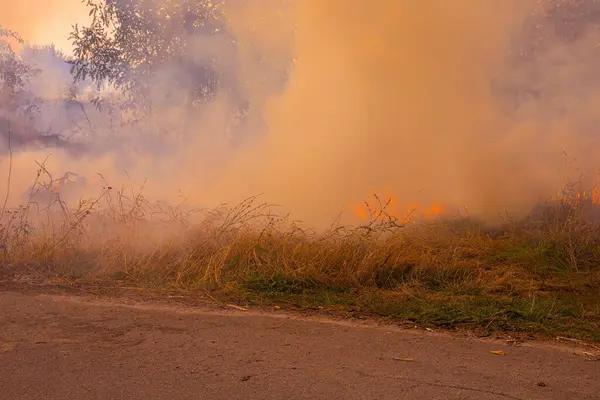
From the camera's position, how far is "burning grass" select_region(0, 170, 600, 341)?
13.8ft

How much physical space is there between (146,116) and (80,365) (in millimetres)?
8211

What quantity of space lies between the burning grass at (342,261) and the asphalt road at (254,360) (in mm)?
474

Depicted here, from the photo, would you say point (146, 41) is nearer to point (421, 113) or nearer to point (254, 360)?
point (421, 113)

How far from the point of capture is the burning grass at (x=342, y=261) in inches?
166

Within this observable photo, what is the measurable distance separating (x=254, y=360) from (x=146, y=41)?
7.75m

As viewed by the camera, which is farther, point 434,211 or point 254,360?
point 434,211

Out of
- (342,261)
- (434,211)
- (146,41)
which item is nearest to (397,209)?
(434,211)

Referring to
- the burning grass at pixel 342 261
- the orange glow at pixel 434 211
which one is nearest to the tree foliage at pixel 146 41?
the burning grass at pixel 342 261

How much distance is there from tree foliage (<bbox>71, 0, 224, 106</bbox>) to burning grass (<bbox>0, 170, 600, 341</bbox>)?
376cm

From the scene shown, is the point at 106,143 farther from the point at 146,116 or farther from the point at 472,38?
the point at 472,38

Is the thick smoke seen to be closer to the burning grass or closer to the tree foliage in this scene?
the burning grass

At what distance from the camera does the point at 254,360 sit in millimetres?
3131

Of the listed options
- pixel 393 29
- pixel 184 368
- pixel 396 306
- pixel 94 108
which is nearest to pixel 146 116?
pixel 94 108

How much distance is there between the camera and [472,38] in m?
7.72
